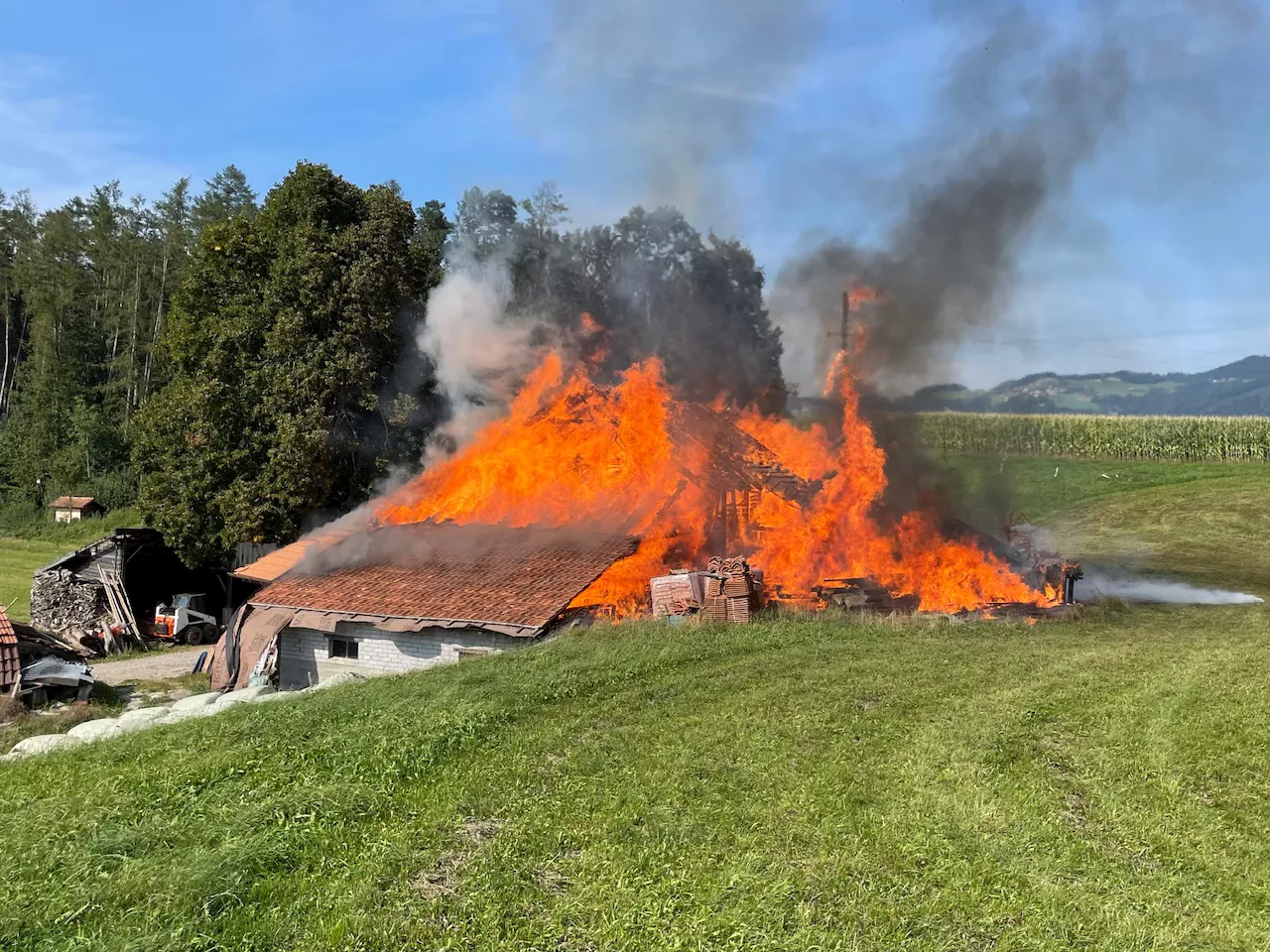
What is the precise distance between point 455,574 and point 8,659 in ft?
31.0

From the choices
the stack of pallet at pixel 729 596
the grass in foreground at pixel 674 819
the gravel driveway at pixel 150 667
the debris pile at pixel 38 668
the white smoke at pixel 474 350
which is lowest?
the gravel driveway at pixel 150 667

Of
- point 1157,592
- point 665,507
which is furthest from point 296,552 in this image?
point 1157,592

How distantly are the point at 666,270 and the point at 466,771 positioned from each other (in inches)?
811

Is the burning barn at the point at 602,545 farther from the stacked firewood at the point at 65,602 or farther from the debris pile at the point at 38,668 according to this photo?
the stacked firewood at the point at 65,602

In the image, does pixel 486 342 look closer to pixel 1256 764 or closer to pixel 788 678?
pixel 788 678

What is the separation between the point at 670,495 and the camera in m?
19.9

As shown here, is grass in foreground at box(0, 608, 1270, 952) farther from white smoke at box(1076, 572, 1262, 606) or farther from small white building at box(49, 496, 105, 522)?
small white building at box(49, 496, 105, 522)

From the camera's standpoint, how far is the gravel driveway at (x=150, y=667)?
73.9ft

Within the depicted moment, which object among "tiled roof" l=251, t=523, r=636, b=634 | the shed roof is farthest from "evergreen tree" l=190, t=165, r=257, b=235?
"tiled roof" l=251, t=523, r=636, b=634

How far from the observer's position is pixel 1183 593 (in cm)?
1956

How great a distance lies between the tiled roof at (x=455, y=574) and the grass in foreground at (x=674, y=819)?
16.8 feet

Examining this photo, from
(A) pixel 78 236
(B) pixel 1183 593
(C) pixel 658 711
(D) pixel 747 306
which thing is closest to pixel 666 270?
(D) pixel 747 306

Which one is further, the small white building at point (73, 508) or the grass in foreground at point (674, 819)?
the small white building at point (73, 508)

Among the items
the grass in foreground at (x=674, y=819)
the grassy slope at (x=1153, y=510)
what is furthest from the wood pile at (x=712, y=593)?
the grassy slope at (x=1153, y=510)
